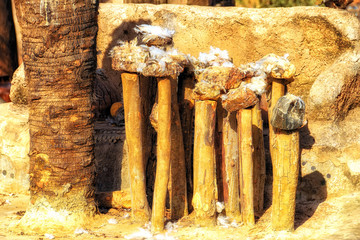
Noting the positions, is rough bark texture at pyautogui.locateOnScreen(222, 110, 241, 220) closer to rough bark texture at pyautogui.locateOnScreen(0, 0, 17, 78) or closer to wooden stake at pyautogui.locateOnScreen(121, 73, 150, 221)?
wooden stake at pyautogui.locateOnScreen(121, 73, 150, 221)

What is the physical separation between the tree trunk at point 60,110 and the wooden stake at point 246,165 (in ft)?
4.43

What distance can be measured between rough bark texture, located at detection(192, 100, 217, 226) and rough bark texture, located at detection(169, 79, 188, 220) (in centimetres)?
29

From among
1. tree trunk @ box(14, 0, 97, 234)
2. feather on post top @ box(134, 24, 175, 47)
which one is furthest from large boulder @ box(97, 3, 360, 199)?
tree trunk @ box(14, 0, 97, 234)

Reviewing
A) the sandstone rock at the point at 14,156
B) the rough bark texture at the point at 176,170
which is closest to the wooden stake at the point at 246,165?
the rough bark texture at the point at 176,170

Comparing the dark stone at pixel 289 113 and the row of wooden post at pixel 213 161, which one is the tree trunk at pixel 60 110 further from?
the dark stone at pixel 289 113

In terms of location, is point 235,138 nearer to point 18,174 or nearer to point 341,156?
point 341,156

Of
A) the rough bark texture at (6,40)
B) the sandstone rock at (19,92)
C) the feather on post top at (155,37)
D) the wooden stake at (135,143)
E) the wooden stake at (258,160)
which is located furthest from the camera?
the rough bark texture at (6,40)

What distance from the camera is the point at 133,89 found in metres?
5.38

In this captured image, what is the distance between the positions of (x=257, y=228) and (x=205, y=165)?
689 mm

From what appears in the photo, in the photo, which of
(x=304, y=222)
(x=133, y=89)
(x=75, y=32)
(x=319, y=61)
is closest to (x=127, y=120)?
(x=133, y=89)

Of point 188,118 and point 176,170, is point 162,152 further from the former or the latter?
point 188,118

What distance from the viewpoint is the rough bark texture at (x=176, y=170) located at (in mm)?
5555

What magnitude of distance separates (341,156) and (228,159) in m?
1.16

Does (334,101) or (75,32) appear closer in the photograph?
(75,32)
